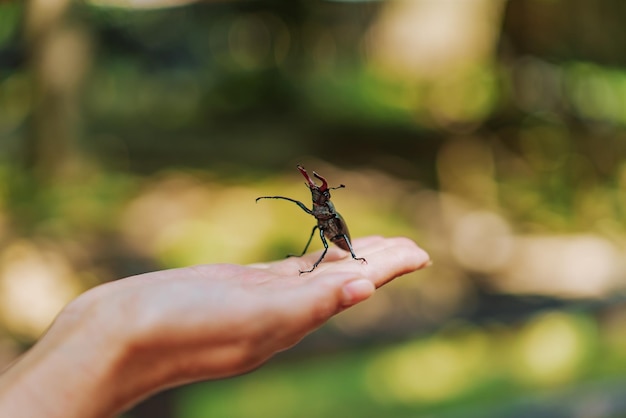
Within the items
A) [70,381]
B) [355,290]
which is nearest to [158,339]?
[70,381]

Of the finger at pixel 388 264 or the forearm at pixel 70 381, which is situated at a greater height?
the finger at pixel 388 264

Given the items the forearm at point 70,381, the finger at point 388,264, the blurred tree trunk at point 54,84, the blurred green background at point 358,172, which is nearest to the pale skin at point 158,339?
the forearm at point 70,381

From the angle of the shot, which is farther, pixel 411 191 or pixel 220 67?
pixel 220 67

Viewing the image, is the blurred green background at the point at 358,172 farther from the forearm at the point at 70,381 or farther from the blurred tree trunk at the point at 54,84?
the forearm at the point at 70,381

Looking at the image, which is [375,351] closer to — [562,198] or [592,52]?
[562,198]

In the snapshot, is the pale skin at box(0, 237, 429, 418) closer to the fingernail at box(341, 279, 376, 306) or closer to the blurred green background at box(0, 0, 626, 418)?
the fingernail at box(341, 279, 376, 306)

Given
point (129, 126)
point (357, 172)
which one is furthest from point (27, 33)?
point (357, 172)
